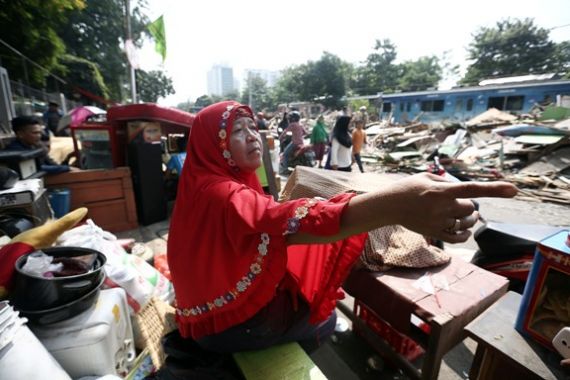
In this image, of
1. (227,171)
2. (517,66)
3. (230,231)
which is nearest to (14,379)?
(230,231)

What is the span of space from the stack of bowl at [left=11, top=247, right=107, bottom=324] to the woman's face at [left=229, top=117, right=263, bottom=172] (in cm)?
103

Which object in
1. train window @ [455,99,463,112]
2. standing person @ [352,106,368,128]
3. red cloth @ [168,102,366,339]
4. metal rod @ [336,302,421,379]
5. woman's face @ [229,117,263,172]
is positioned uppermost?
train window @ [455,99,463,112]

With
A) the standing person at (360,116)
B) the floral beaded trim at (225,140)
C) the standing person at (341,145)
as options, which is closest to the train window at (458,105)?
the standing person at (360,116)

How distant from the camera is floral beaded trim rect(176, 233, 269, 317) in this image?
109 centimetres

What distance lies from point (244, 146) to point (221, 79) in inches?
3785

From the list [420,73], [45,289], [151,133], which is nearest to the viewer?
[45,289]

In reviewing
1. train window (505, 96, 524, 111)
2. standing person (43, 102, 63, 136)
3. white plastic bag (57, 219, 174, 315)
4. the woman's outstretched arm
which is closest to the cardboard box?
the woman's outstretched arm

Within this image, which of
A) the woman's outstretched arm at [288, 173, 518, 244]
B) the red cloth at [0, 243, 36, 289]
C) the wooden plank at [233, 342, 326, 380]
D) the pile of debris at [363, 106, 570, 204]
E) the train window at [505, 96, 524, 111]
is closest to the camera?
the woman's outstretched arm at [288, 173, 518, 244]

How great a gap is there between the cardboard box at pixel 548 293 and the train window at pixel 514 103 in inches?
981

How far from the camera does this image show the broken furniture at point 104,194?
12.4 feet

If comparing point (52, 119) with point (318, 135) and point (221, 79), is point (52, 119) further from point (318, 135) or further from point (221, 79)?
point (221, 79)

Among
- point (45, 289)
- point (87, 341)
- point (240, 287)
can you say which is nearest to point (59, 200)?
point (45, 289)

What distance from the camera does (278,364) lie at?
1.41 metres

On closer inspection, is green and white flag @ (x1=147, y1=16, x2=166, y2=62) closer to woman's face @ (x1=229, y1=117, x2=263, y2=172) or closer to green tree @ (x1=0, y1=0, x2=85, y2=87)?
green tree @ (x1=0, y1=0, x2=85, y2=87)
